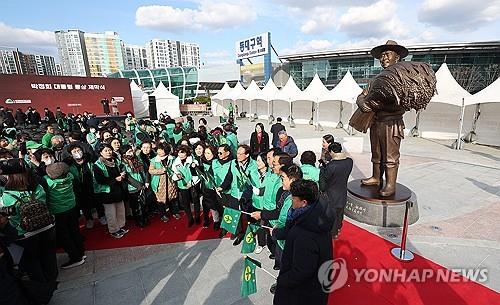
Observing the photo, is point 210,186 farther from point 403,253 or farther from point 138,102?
point 138,102

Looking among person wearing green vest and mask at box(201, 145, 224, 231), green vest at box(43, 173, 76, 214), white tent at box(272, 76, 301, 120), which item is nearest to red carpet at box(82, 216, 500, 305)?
person wearing green vest and mask at box(201, 145, 224, 231)

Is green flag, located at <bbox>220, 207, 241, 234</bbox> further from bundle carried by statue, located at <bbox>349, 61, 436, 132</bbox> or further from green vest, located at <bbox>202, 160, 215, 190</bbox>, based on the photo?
bundle carried by statue, located at <bbox>349, 61, 436, 132</bbox>

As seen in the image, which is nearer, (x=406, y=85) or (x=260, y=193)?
(x=260, y=193)

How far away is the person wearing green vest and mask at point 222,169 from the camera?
4.27 meters

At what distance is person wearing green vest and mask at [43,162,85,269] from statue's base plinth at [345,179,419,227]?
15.5ft

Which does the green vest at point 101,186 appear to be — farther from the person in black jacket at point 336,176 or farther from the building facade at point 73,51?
the building facade at point 73,51

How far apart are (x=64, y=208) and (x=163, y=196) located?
1.72 m

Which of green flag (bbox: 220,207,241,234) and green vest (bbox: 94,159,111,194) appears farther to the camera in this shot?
green vest (bbox: 94,159,111,194)

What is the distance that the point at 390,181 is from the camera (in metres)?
5.00

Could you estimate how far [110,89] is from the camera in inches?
899

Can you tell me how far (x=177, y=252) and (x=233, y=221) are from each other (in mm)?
1127

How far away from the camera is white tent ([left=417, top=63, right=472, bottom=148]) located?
11328 mm

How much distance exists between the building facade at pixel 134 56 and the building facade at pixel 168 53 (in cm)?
240

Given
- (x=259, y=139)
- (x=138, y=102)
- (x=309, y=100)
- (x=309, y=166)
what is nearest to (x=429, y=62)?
(x=309, y=100)
